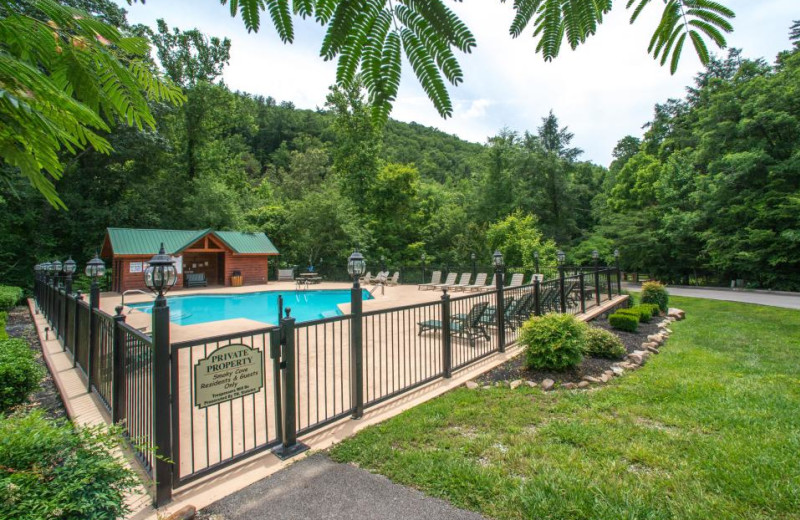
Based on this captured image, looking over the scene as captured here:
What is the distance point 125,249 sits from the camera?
17.0 m

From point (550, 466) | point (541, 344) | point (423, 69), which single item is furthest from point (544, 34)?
point (541, 344)

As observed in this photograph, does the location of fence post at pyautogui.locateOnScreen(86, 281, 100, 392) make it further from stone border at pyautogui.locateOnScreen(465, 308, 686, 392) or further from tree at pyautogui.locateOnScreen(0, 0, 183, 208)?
stone border at pyautogui.locateOnScreen(465, 308, 686, 392)

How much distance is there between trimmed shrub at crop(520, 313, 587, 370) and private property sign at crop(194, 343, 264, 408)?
3.97 metres

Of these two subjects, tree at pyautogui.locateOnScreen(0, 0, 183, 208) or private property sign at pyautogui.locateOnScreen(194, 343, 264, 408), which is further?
private property sign at pyautogui.locateOnScreen(194, 343, 264, 408)

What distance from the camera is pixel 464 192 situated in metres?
37.3

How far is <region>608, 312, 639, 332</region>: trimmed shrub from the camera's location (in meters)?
8.44

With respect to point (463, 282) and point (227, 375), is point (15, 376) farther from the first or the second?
point (463, 282)

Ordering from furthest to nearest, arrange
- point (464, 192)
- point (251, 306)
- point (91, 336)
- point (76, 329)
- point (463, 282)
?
1. point (464, 192)
2. point (463, 282)
3. point (251, 306)
4. point (76, 329)
5. point (91, 336)

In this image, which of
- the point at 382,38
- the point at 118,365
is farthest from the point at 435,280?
the point at 382,38

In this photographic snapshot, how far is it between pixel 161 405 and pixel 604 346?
21.0 feet

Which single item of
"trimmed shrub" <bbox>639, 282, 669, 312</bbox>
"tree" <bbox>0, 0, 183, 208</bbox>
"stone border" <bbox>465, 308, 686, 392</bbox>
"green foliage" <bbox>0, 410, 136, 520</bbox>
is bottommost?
"stone border" <bbox>465, 308, 686, 392</bbox>

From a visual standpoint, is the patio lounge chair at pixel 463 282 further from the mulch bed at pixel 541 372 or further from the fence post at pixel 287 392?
the fence post at pixel 287 392

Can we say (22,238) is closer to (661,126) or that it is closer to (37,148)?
(37,148)

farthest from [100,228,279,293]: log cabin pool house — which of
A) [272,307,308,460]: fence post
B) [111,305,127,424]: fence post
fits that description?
[272,307,308,460]: fence post
